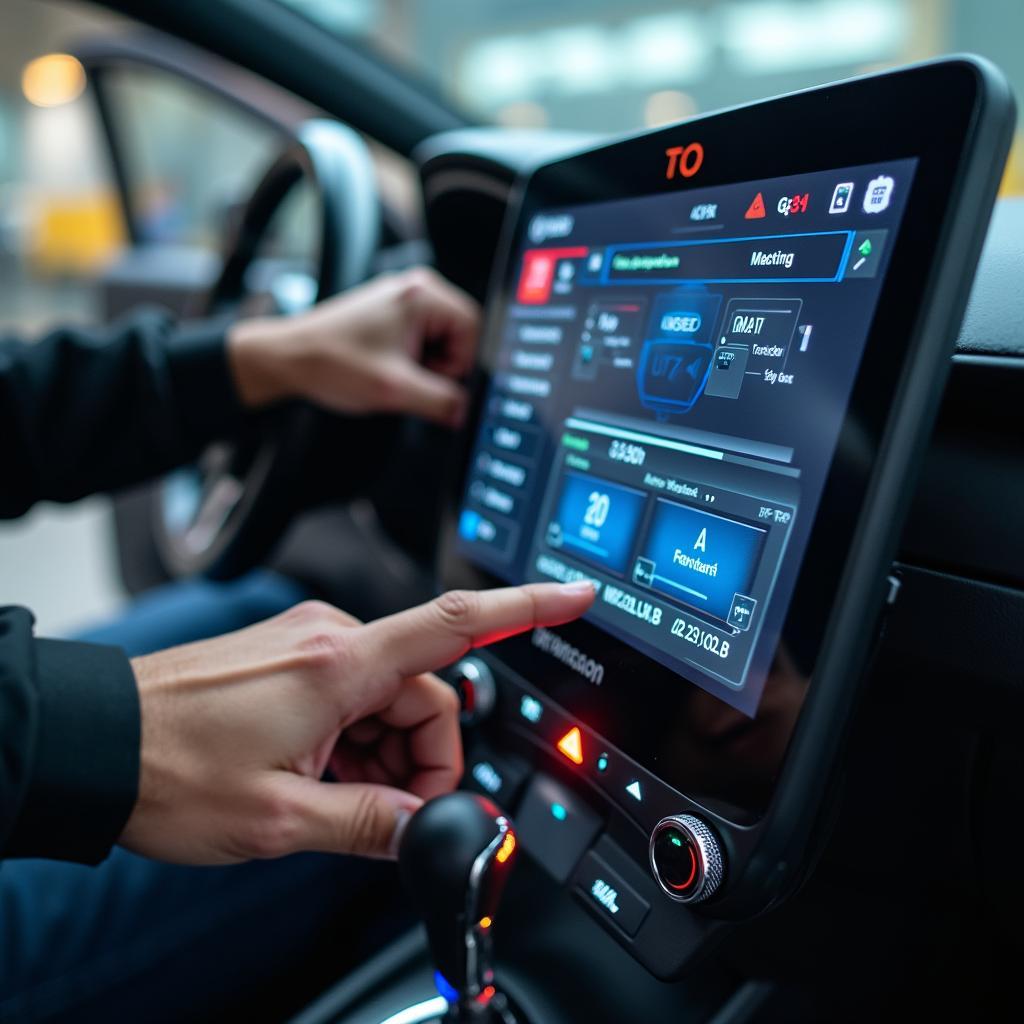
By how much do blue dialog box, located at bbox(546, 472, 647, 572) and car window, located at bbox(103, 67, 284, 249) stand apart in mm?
900

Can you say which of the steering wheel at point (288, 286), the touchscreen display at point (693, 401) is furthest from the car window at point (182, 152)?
the touchscreen display at point (693, 401)

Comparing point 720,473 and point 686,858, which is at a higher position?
point 720,473

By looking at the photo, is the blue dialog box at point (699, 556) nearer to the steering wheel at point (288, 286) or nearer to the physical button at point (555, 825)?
the physical button at point (555, 825)

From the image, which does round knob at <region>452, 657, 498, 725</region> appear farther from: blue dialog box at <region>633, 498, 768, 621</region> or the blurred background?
the blurred background

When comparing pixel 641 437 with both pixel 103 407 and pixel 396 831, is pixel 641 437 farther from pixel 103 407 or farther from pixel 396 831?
pixel 103 407

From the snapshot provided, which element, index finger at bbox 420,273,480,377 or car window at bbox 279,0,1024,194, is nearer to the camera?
index finger at bbox 420,273,480,377

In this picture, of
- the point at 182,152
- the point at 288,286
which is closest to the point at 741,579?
the point at 288,286

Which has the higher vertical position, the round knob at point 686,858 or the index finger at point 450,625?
the index finger at point 450,625

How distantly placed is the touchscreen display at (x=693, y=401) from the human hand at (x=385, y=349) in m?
0.23

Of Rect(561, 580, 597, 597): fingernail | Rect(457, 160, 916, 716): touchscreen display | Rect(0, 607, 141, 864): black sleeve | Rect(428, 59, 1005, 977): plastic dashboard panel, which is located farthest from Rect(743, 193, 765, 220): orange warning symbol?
Rect(0, 607, 141, 864): black sleeve

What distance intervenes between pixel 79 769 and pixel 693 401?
0.39 m

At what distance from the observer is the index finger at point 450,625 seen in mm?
532

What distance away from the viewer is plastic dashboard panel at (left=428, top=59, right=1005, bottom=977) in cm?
42

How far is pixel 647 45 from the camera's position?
1.49m
